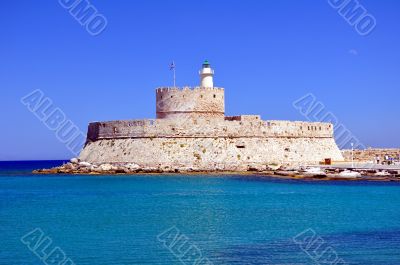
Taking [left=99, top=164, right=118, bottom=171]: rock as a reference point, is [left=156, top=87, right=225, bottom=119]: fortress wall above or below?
above

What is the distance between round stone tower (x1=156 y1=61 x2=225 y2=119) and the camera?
3194 cm

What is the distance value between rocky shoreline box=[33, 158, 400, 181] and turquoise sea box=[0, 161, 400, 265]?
247 centimetres

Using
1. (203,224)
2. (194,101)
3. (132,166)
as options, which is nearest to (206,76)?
(194,101)

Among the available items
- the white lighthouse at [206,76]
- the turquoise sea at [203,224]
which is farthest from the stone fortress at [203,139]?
→ the turquoise sea at [203,224]

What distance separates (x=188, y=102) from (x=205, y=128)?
1.75 meters

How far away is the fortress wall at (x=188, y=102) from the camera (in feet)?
105

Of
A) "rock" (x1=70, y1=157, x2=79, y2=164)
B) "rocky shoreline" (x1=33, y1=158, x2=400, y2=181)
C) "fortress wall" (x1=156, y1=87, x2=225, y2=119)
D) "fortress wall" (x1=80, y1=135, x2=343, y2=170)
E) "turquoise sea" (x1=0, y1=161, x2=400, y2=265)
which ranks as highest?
"fortress wall" (x1=156, y1=87, x2=225, y2=119)

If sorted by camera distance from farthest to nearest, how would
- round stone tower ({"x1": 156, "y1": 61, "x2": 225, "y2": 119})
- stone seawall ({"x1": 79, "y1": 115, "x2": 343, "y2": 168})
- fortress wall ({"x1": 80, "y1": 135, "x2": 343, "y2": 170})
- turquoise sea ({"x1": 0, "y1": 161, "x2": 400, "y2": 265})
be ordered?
round stone tower ({"x1": 156, "y1": 61, "x2": 225, "y2": 119}) → stone seawall ({"x1": 79, "y1": 115, "x2": 343, "y2": 168}) → fortress wall ({"x1": 80, "y1": 135, "x2": 343, "y2": 170}) → turquoise sea ({"x1": 0, "y1": 161, "x2": 400, "y2": 265})

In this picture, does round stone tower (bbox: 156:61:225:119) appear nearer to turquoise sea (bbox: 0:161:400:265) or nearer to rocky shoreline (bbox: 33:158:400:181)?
rocky shoreline (bbox: 33:158:400:181)

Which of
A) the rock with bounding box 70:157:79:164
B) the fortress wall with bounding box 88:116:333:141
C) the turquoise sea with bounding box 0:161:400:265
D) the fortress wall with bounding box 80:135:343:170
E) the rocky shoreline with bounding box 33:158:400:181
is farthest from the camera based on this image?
the rock with bounding box 70:157:79:164

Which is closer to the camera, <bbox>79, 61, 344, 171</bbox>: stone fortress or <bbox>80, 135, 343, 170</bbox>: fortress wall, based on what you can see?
<bbox>80, 135, 343, 170</bbox>: fortress wall

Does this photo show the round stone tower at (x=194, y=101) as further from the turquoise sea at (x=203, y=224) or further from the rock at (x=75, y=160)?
the turquoise sea at (x=203, y=224)

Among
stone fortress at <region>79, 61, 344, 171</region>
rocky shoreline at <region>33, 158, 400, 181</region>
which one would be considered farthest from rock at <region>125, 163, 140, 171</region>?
stone fortress at <region>79, 61, 344, 171</region>

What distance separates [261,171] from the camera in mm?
29984
